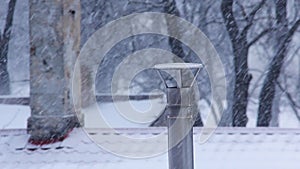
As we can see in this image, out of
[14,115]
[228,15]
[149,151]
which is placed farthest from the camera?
[228,15]

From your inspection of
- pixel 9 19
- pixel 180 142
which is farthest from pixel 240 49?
pixel 180 142

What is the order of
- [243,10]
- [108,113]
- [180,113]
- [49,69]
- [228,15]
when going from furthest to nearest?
[243,10] < [228,15] < [108,113] < [49,69] < [180,113]

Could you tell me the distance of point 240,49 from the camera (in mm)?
16922

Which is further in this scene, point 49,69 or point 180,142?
point 49,69

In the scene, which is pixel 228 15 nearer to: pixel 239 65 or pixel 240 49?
pixel 240 49

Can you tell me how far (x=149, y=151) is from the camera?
599cm

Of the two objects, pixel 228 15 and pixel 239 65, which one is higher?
pixel 228 15

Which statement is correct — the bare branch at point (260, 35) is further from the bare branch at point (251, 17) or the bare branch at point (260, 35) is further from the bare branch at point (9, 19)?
the bare branch at point (9, 19)

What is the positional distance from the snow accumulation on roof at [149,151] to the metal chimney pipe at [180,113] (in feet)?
5.66

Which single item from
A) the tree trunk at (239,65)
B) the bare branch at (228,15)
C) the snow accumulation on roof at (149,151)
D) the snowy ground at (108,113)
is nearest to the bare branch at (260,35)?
the tree trunk at (239,65)

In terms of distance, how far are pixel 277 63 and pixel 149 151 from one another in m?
11.8

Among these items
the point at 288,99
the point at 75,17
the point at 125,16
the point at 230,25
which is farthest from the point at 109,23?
the point at 75,17

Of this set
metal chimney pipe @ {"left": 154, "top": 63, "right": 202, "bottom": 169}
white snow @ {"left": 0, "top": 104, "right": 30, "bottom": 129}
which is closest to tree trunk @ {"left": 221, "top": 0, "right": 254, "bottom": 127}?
white snow @ {"left": 0, "top": 104, "right": 30, "bottom": 129}

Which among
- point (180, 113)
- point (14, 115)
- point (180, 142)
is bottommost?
point (14, 115)
